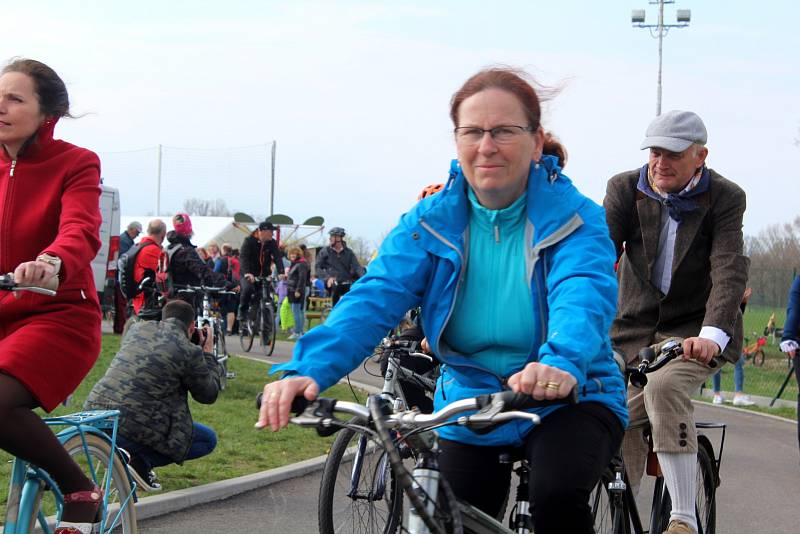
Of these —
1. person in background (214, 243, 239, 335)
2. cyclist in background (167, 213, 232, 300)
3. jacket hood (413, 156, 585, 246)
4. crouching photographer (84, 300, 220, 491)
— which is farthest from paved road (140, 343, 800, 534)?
person in background (214, 243, 239, 335)

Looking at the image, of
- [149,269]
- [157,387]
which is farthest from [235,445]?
[149,269]

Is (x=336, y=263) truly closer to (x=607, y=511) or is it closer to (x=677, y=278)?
(x=677, y=278)

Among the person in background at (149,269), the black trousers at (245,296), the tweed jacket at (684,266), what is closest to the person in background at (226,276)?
the black trousers at (245,296)

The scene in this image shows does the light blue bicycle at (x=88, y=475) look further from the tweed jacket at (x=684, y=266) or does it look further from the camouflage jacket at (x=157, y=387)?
the tweed jacket at (x=684, y=266)

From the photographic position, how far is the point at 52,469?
394cm

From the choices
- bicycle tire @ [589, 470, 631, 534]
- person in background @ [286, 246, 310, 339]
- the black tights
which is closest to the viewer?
the black tights

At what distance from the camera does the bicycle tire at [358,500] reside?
17.4ft

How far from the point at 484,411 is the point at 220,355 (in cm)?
1102

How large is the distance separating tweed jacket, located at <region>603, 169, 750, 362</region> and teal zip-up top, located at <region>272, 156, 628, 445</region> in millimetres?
1768

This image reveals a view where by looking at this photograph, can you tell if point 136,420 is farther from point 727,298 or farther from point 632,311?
point 727,298

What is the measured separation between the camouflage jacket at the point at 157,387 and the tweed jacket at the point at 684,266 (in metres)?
2.97

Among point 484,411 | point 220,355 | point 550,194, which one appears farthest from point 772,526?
point 220,355

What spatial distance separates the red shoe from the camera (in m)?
4.02

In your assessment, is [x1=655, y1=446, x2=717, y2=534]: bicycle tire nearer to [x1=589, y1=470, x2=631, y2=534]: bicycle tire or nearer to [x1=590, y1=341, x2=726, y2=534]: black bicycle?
[x1=590, y1=341, x2=726, y2=534]: black bicycle
